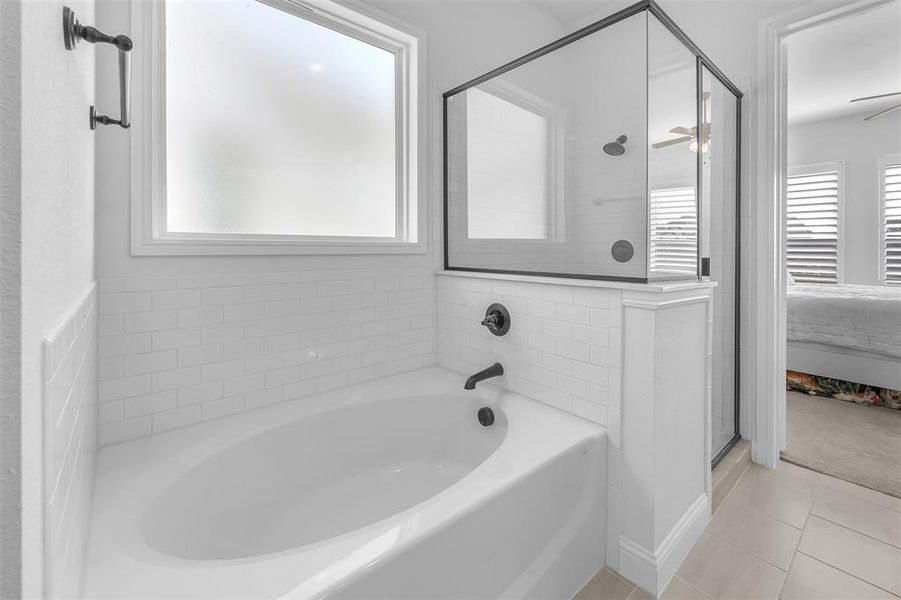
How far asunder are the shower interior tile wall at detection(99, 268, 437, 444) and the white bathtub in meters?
0.08

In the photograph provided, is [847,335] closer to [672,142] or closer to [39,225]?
[672,142]

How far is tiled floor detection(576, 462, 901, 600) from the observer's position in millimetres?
1391

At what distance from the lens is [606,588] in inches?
55.9

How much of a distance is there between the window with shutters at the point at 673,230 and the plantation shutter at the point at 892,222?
4759mm

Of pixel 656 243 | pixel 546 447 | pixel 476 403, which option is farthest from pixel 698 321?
pixel 476 403

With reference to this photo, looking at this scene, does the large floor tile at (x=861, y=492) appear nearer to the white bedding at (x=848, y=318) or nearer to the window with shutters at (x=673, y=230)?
the window with shutters at (x=673, y=230)

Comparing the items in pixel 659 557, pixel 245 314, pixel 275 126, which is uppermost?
pixel 275 126

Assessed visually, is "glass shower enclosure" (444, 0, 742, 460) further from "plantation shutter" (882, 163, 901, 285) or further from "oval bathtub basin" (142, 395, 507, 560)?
"plantation shutter" (882, 163, 901, 285)

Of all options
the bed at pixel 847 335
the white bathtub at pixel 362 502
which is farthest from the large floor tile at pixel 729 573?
the bed at pixel 847 335

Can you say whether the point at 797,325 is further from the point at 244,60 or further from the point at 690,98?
the point at 244,60

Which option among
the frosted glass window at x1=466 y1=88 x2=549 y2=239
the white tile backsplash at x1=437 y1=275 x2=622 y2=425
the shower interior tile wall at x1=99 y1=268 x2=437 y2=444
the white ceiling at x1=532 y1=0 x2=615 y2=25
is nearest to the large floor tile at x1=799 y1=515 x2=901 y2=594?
the white tile backsplash at x1=437 y1=275 x2=622 y2=425

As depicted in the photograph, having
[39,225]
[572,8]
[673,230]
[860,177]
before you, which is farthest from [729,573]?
[860,177]

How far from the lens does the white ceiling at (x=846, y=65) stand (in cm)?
294

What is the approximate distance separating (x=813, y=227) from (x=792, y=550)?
507cm
